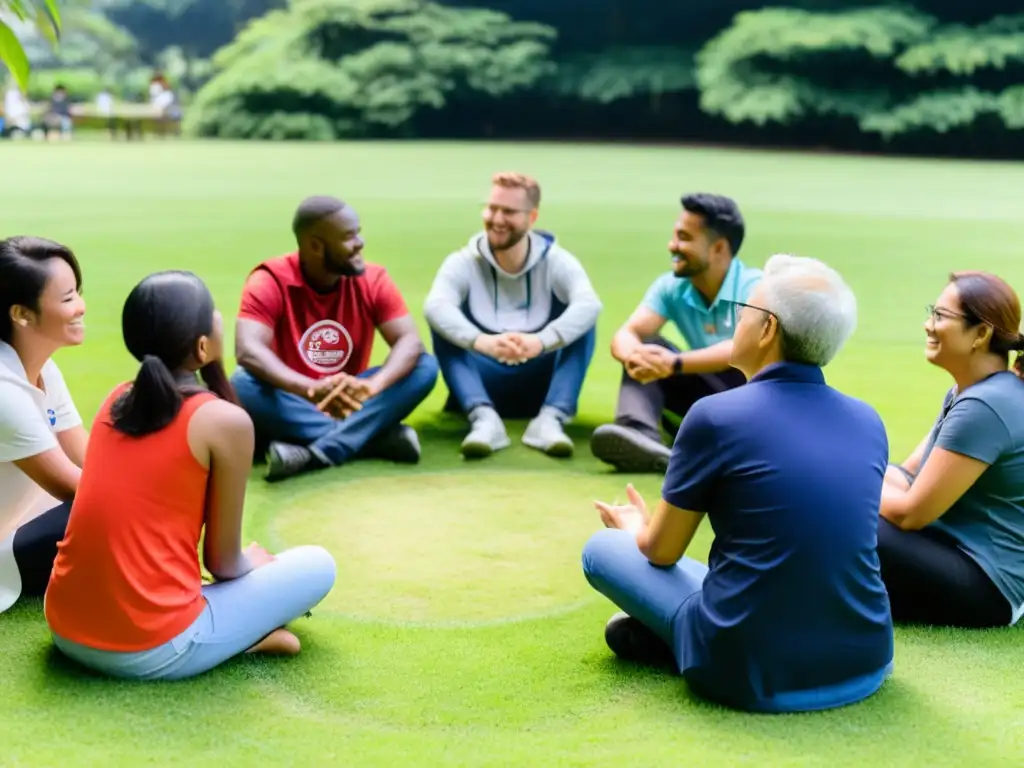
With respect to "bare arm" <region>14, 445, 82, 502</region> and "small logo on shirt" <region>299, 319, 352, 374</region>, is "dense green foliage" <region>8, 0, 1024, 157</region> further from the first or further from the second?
"bare arm" <region>14, 445, 82, 502</region>

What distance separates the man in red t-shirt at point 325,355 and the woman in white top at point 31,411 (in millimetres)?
1487

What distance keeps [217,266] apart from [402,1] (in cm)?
2468

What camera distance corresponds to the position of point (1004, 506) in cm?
333

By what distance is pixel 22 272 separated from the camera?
329cm

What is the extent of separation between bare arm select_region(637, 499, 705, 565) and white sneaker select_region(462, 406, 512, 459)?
2316 mm

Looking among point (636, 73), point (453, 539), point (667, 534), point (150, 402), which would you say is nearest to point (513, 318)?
point (453, 539)

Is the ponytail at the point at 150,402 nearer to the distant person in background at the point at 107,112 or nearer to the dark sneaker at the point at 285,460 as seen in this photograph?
the dark sneaker at the point at 285,460

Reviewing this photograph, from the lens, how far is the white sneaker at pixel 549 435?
17.5 feet

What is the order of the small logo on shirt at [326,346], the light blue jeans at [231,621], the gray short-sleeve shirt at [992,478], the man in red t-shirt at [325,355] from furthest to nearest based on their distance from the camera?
the small logo on shirt at [326,346] → the man in red t-shirt at [325,355] → the gray short-sleeve shirt at [992,478] → the light blue jeans at [231,621]

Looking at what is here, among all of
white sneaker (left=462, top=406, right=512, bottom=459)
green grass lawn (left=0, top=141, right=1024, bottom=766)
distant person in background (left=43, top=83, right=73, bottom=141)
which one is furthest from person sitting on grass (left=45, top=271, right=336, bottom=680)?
distant person in background (left=43, top=83, right=73, bottom=141)

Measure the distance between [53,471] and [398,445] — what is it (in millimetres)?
2117

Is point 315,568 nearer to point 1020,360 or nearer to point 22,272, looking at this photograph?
point 22,272

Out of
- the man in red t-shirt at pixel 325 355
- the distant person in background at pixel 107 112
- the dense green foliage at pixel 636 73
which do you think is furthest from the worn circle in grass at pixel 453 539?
the distant person in background at pixel 107 112

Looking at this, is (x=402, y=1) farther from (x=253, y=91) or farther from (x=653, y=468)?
(x=653, y=468)
